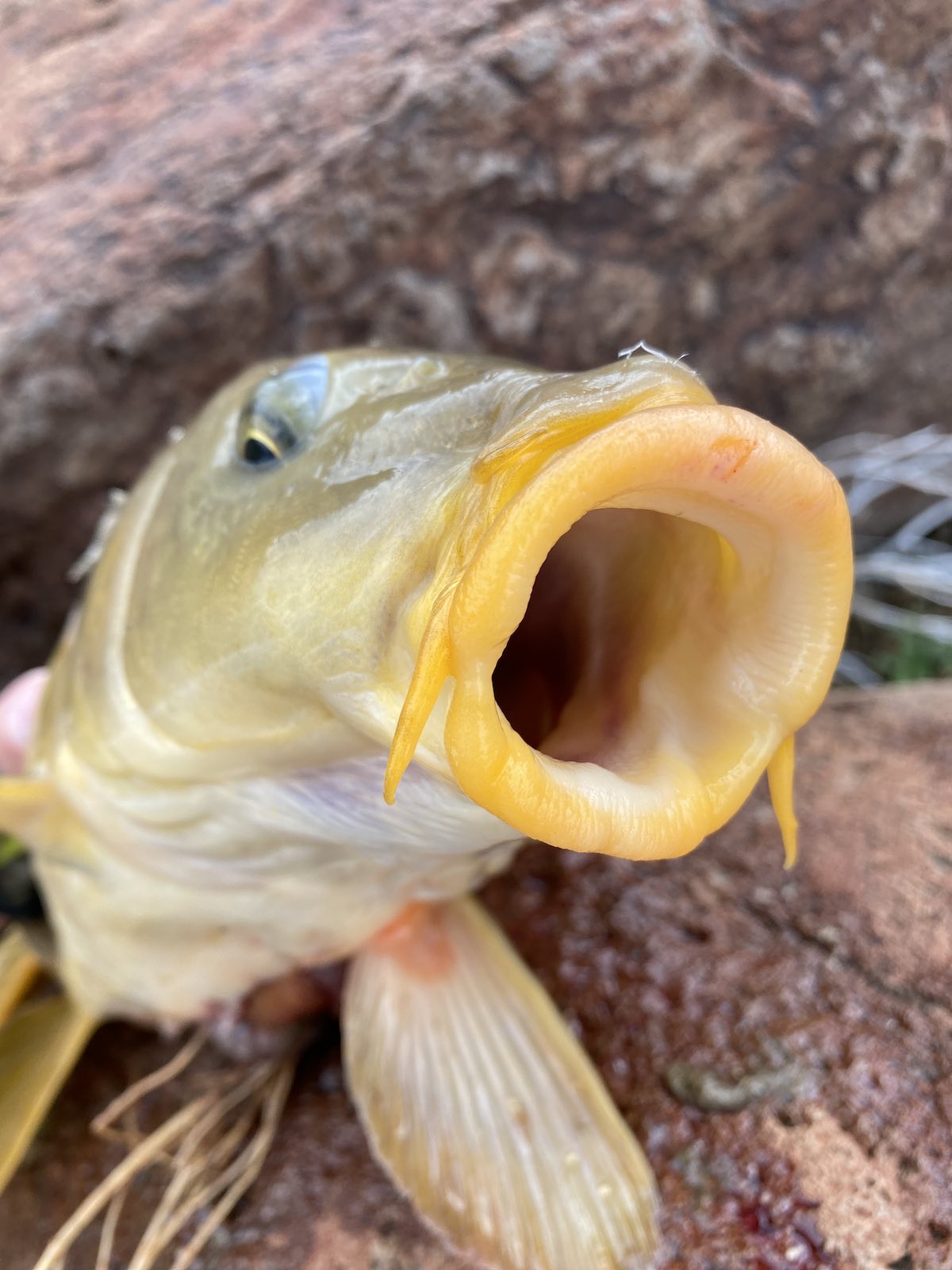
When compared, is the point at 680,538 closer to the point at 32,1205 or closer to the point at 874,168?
the point at 32,1205

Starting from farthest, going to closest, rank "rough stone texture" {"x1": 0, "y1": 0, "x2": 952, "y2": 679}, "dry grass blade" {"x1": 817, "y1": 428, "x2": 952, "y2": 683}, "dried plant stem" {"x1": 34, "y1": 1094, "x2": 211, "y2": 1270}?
"dry grass blade" {"x1": 817, "y1": 428, "x2": 952, "y2": 683} < "rough stone texture" {"x1": 0, "y1": 0, "x2": 952, "y2": 679} < "dried plant stem" {"x1": 34, "y1": 1094, "x2": 211, "y2": 1270}

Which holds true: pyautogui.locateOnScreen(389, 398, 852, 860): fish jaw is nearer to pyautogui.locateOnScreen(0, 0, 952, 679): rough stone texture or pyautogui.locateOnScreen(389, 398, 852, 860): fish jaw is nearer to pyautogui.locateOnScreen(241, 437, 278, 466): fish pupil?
pyautogui.locateOnScreen(241, 437, 278, 466): fish pupil

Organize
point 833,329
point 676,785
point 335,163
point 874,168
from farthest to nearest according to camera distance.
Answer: point 833,329, point 874,168, point 335,163, point 676,785

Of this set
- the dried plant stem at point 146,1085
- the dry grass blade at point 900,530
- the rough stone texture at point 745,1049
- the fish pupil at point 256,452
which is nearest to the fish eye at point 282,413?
the fish pupil at point 256,452

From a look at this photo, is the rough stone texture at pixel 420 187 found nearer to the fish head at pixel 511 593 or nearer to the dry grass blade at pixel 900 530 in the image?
the dry grass blade at pixel 900 530

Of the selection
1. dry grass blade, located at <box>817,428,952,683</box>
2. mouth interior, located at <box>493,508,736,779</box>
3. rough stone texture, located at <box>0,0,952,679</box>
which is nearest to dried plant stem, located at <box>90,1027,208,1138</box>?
mouth interior, located at <box>493,508,736,779</box>

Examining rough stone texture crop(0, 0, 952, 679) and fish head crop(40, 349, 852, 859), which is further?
rough stone texture crop(0, 0, 952, 679)

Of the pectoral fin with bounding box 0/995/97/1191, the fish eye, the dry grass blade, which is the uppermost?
the fish eye

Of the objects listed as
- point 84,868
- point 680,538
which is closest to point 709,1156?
point 680,538
